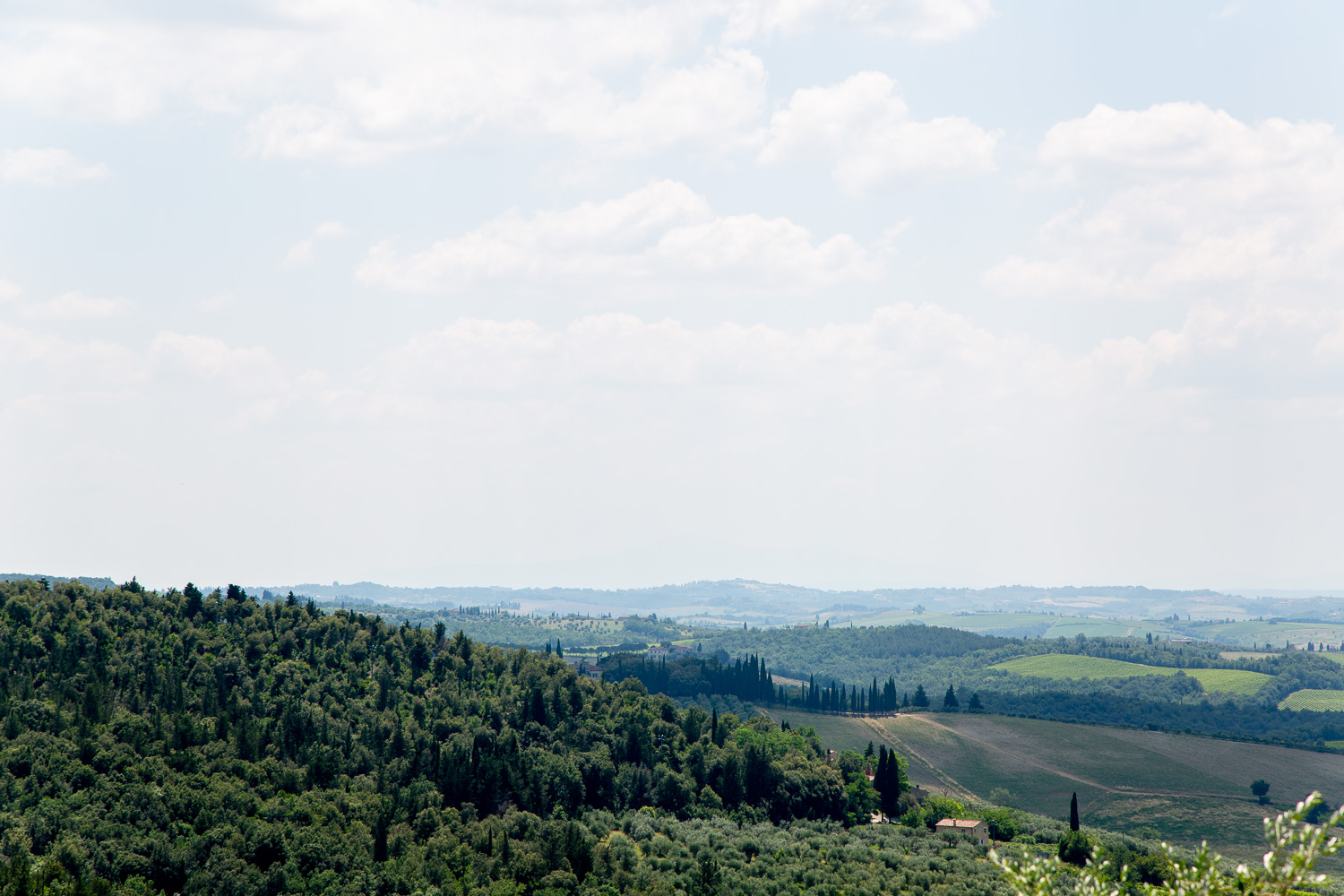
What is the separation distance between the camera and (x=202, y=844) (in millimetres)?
110875

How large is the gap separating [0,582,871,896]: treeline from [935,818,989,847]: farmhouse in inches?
482

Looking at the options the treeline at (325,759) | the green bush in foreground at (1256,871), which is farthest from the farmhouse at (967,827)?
the green bush in foreground at (1256,871)

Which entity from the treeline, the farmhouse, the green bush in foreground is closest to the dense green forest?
the treeline

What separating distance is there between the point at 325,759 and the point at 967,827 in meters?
87.5

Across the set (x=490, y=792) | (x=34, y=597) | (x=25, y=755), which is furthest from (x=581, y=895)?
(x=34, y=597)

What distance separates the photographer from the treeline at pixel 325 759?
112312 mm

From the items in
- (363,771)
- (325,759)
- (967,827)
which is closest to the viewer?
(325,759)

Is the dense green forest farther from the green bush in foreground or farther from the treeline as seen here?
the green bush in foreground

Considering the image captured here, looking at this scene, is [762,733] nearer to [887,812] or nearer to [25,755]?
[887,812]

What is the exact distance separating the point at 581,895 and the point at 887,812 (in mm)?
75798

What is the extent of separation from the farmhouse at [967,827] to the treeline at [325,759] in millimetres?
12231

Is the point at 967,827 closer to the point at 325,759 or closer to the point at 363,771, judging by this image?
the point at 363,771

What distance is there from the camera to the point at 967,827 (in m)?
163

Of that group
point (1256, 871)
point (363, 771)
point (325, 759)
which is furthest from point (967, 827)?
point (1256, 871)
